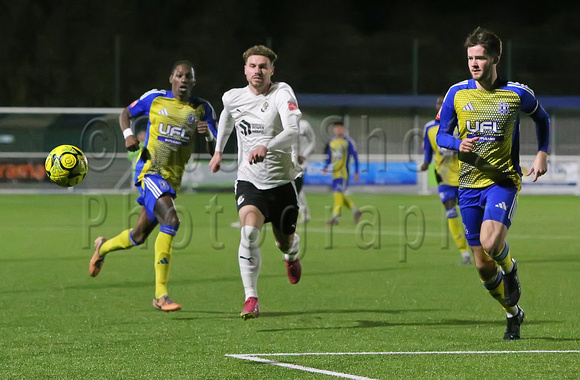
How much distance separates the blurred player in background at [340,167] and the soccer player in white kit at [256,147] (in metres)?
11.6

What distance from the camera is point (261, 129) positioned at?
8586mm

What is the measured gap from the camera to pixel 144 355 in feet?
22.2

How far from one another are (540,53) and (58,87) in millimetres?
20002

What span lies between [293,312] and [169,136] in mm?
2069

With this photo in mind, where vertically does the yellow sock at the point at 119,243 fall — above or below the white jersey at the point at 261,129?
below

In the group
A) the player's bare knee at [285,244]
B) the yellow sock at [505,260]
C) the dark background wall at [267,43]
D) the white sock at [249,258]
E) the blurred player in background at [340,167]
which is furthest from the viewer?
the dark background wall at [267,43]

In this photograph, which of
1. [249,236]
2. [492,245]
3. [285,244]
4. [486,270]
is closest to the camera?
[492,245]

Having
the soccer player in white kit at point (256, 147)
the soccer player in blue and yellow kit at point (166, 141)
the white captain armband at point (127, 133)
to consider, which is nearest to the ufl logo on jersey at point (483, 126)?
the soccer player in white kit at point (256, 147)

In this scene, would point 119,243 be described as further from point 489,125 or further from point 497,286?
point 489,125

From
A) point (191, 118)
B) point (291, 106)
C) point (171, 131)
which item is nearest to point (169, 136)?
point (171, 131)

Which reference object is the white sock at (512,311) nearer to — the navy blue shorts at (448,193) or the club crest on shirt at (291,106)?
the club crest on shirt at (291,106)

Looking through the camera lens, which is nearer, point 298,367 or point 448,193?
point 298,367

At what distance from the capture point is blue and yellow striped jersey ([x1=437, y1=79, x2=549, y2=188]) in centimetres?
730

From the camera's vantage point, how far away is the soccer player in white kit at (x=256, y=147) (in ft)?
27.5
